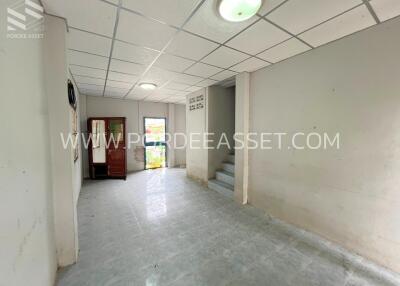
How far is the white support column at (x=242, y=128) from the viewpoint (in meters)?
3.39

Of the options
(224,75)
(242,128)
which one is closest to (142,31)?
(224,75)

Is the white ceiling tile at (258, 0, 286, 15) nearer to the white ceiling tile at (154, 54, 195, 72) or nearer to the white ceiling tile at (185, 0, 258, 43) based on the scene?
the white ceiling tile at (185, 0, 258, 43)

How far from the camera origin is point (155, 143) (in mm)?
6789

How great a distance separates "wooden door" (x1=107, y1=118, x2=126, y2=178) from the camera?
17.2 ft

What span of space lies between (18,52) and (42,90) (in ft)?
1.88

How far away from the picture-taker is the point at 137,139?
6.38 m

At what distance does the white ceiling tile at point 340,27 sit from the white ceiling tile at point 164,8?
1.41 meters

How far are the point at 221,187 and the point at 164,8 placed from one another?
3.51 metres

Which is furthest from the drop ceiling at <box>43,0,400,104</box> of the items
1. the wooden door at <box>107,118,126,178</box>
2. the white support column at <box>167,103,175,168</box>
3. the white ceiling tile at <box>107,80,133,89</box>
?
the white support column at <box>167,103,175,168</box>

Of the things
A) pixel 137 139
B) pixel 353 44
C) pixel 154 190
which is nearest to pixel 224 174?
pixel 154 190

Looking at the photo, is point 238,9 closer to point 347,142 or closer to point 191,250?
point 347,142

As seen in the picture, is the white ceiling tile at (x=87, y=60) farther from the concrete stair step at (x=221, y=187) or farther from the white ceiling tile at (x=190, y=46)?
the concrete stair step at (x=221, y=187)

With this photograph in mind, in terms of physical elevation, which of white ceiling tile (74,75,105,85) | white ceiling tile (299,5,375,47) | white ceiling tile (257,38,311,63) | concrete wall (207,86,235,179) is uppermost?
white ceiling tile (74,75,105,85)

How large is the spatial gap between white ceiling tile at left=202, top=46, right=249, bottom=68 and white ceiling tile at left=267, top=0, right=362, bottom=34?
0.75 m
